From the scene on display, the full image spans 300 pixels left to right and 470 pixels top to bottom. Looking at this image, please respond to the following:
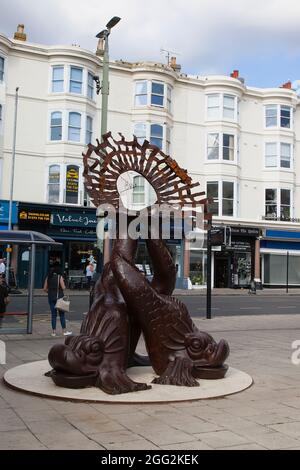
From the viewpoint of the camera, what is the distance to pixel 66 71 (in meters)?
29.6

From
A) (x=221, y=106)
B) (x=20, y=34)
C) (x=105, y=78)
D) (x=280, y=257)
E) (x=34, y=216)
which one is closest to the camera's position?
(x=105, y=78)

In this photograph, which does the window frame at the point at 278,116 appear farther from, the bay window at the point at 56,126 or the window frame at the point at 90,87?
the bay window at the point at 56,126

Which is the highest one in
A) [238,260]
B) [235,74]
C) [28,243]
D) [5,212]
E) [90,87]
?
[235,74]

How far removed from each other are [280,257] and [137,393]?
3077 cm

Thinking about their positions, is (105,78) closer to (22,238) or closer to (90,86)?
(22,238)

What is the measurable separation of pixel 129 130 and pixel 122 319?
1012 inches

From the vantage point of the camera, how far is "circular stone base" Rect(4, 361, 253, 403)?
20.9 ft

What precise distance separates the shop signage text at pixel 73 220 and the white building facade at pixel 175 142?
7 cm

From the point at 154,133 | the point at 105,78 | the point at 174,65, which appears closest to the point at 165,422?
the point at 105,78

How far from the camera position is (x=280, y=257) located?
35969 mm

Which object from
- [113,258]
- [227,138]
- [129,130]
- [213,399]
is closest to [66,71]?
[129,130]

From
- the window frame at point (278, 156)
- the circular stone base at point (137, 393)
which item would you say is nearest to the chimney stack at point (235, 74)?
the window frame at point (278, 156)

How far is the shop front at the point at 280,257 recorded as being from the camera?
115ft

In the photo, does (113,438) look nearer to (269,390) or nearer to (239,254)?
(269,390)
